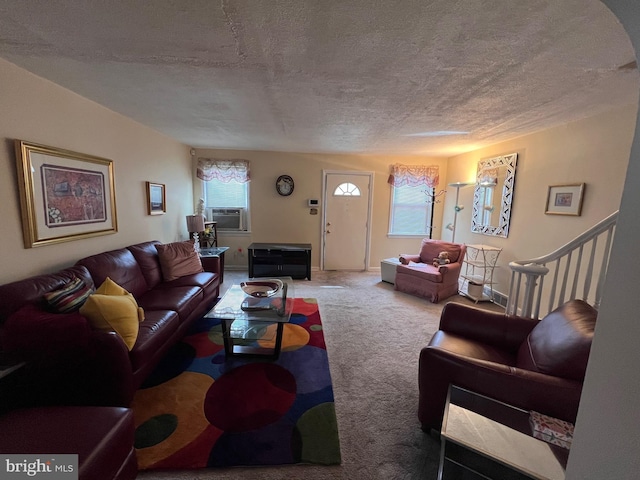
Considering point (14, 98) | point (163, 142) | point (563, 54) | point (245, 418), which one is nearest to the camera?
point (563, 54)

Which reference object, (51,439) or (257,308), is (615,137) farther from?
(51,439)

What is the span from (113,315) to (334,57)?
2160 millimetres

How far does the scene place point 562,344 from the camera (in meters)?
1.40

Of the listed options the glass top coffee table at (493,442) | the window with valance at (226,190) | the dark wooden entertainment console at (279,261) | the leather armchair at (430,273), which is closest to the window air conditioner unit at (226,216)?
the window with valance at (226,190)

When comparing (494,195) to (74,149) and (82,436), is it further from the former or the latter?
(74,149)

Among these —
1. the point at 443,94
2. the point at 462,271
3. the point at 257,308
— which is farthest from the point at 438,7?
the point at 462,271

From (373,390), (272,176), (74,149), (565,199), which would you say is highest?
(272,176)

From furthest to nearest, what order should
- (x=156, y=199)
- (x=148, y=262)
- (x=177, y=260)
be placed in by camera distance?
1. (x=156, y=199)
2. (x=177, y=260)
3. (x=148, y=262)

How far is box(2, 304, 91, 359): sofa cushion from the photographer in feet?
4.93

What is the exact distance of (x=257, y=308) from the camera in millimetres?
2412

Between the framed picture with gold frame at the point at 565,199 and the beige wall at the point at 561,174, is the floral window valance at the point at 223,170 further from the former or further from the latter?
the framed picture with gold frame at the point at 565,199

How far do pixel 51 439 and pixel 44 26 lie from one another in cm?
202

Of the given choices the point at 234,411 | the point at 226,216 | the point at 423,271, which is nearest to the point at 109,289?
Answer: the point at 234,411

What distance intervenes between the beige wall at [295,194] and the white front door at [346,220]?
131 millimetres
